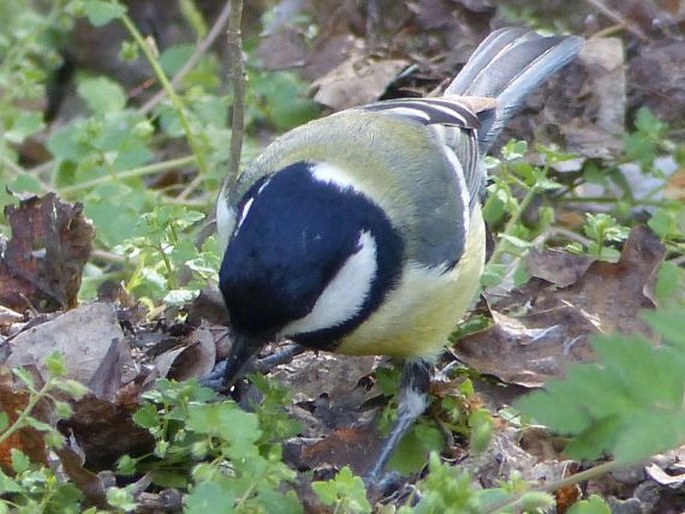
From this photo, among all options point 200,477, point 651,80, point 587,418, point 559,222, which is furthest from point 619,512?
point 651,80

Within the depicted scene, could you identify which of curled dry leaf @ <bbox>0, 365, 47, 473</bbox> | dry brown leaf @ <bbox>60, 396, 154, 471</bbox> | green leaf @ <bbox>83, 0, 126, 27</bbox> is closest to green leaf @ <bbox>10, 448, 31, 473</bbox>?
curled dry leaf @ <bbox>0, 365, 47, 473</bbox>

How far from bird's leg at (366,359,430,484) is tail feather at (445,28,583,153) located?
3.84 feet

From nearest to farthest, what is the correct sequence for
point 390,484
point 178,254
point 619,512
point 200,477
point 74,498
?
point 200,477, point 74,498, point 619,512, point 390,484, point 178,254

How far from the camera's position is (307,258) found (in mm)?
2527

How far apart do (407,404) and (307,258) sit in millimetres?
616

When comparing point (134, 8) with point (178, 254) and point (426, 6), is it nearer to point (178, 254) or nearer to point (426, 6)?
point (426, 6)

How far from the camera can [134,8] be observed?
21.9 feet

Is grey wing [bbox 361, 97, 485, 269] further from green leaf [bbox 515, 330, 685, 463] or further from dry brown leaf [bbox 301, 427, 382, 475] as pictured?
green leaf [bbox 515, 330, 685, 463]

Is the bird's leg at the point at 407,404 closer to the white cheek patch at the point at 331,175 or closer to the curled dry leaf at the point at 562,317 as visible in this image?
the curled dry leaf at the point at 562,317

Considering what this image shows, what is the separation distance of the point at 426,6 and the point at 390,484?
226 centimetres

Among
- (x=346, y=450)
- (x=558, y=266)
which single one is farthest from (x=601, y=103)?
(x=346, y=450)

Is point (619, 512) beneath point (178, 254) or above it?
beneath

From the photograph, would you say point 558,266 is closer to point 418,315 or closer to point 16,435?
point 418,315

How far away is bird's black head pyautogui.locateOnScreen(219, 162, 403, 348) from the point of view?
249cm
